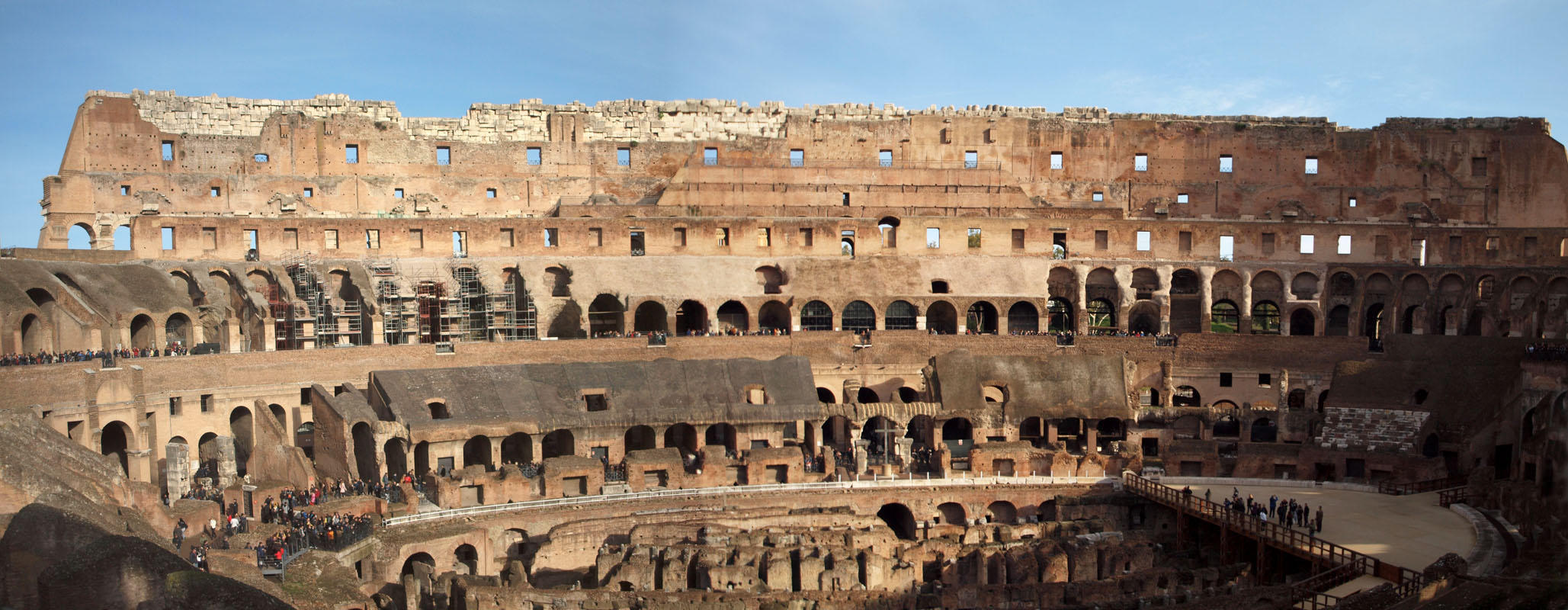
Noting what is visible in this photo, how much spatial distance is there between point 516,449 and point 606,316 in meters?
9.77

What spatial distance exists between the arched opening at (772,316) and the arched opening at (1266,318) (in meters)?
19.9

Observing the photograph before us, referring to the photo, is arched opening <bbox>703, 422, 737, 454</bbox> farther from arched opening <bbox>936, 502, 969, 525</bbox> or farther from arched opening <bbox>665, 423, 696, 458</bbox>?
arched opening <bbox>936, 502, 969, 525</bbox>

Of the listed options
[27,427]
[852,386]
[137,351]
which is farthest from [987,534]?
[137,351]

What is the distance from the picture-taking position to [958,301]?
144ft

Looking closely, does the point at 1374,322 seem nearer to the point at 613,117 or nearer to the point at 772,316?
the point at 772,316

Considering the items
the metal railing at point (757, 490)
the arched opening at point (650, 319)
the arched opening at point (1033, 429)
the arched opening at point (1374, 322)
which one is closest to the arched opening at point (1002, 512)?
the metal railing at point (757, 490)

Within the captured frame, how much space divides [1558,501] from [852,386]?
21.7 m

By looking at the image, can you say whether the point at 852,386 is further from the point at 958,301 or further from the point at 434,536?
the point at 434,536

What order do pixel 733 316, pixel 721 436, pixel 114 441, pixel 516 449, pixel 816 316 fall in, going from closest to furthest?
pixel 114 441 → pixel 516 449 → pixel 721 436 → pixel 816 316 → pixel 733 316

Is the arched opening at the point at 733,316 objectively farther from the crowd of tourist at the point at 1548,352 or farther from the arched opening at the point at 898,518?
the crowd of tourist at the point at 1548,352

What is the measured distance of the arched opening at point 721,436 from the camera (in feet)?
124

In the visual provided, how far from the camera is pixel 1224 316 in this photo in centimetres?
4950

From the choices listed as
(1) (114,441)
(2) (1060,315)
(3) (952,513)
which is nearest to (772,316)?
(2) (1060,315)

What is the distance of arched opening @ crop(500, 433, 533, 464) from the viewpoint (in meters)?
35.5
